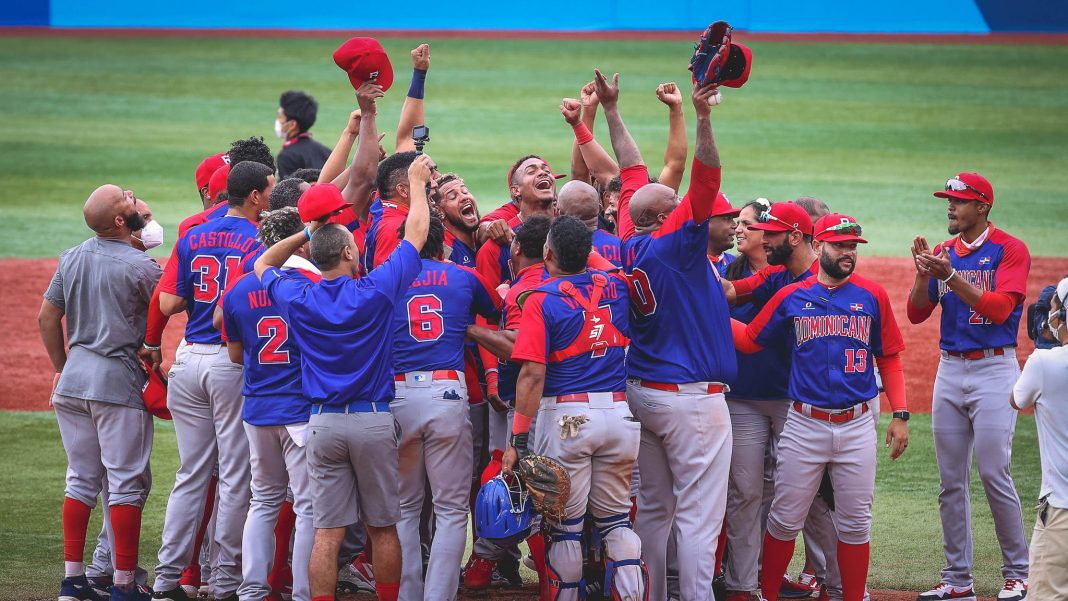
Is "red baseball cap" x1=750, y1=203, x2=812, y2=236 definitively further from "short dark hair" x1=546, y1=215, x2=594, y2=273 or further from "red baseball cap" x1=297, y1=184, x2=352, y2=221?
"red baseball cap" x1=297, y1=184, x2=352, y2=221

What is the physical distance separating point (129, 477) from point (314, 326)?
4.51 ft

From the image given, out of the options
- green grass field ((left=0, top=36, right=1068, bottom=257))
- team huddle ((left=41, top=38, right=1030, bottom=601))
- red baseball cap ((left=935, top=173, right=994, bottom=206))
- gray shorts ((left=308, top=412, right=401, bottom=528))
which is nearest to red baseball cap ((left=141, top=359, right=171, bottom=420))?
team huddle ((left=41, top=38, right=1030, bottom=601))

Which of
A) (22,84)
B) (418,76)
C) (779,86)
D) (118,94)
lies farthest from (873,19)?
(418,76)

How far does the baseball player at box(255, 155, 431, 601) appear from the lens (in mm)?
4531

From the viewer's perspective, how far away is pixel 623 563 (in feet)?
15.2

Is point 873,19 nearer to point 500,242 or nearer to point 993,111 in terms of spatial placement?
point 993,111

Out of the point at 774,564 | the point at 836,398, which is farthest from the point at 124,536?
the point at 836,398

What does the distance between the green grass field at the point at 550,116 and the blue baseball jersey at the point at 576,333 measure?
372 inches

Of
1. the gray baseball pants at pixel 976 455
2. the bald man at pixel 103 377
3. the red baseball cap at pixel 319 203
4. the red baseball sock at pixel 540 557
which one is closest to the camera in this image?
the red baseball cap at pixel 319 203

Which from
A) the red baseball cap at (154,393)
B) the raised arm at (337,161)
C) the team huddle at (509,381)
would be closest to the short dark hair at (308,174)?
the raised arm at (337,161)

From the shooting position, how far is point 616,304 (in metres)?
4.72

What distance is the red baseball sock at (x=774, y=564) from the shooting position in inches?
199

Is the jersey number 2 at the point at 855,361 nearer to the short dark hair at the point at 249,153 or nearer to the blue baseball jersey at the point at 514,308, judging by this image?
the blue baseball jersey at the point at 514,308

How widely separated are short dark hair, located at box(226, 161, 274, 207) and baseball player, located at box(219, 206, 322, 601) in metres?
0.59
